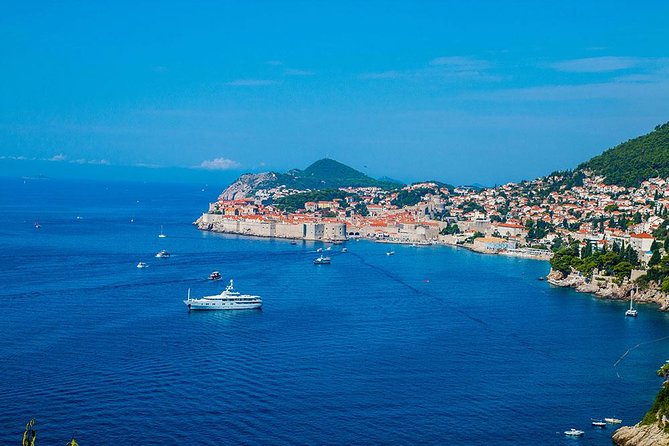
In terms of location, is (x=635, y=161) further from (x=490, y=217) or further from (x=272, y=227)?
(x=272, y=227)

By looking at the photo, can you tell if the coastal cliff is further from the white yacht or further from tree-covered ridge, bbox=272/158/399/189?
tree-covered ridge, bbox=272/158/399/189

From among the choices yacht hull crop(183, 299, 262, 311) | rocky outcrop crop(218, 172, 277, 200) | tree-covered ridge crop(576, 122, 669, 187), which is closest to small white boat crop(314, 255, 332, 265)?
yacht hull crop(183, 299, 262, 311)

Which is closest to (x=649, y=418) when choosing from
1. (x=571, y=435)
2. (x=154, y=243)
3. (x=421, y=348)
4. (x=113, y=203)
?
(x=571, y=435)

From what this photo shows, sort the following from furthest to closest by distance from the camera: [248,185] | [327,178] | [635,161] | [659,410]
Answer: [327,178] → [248,185] → [635,161] → [659,410]

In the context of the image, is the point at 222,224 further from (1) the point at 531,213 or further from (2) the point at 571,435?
(2) the point at 571,435

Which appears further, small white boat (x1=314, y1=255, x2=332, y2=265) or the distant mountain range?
the distant mountain range

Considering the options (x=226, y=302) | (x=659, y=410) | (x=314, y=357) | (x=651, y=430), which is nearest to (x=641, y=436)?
(x=651, y=430)
